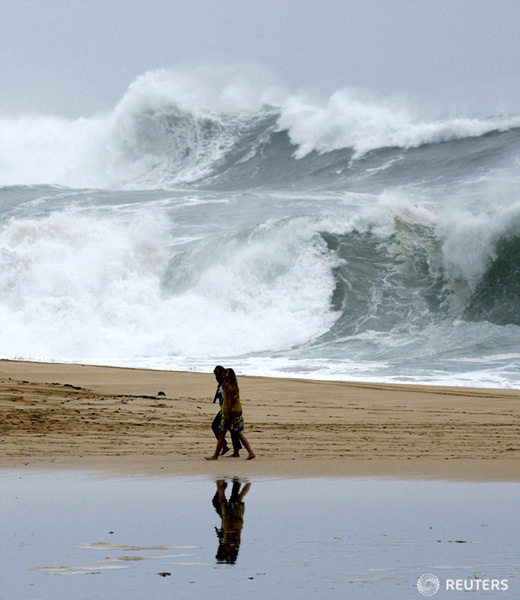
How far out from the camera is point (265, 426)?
8.98 m

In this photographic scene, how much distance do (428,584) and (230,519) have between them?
154cm

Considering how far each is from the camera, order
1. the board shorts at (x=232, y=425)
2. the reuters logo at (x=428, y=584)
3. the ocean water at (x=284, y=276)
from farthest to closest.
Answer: the ocean water at (x=284, y=276)
the board shorts at (x=232, y=425)
the reuters logo at (x=428, y=584)

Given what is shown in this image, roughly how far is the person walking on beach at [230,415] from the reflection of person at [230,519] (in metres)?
0.94

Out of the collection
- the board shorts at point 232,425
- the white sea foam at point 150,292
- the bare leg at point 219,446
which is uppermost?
the white sea foam at point 150,292

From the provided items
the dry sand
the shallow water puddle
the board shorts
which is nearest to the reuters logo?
the shallow water puddle

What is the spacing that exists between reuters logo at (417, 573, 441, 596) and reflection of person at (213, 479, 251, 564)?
83 centimetres

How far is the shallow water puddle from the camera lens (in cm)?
365

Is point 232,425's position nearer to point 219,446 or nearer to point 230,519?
point 219,446

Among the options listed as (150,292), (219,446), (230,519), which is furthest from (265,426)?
(150,292)

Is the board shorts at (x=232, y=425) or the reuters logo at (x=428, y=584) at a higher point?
the board shorts at (x=232, y=425)

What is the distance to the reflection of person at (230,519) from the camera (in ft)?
13.7

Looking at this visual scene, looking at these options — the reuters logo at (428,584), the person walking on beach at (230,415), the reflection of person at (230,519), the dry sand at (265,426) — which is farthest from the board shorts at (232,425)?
the reuters logo at (428,584)

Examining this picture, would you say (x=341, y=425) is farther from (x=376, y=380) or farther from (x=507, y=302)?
(x=507, y=302)

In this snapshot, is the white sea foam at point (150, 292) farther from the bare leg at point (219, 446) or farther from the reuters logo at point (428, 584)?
the reuters logo at point (428, 584)
